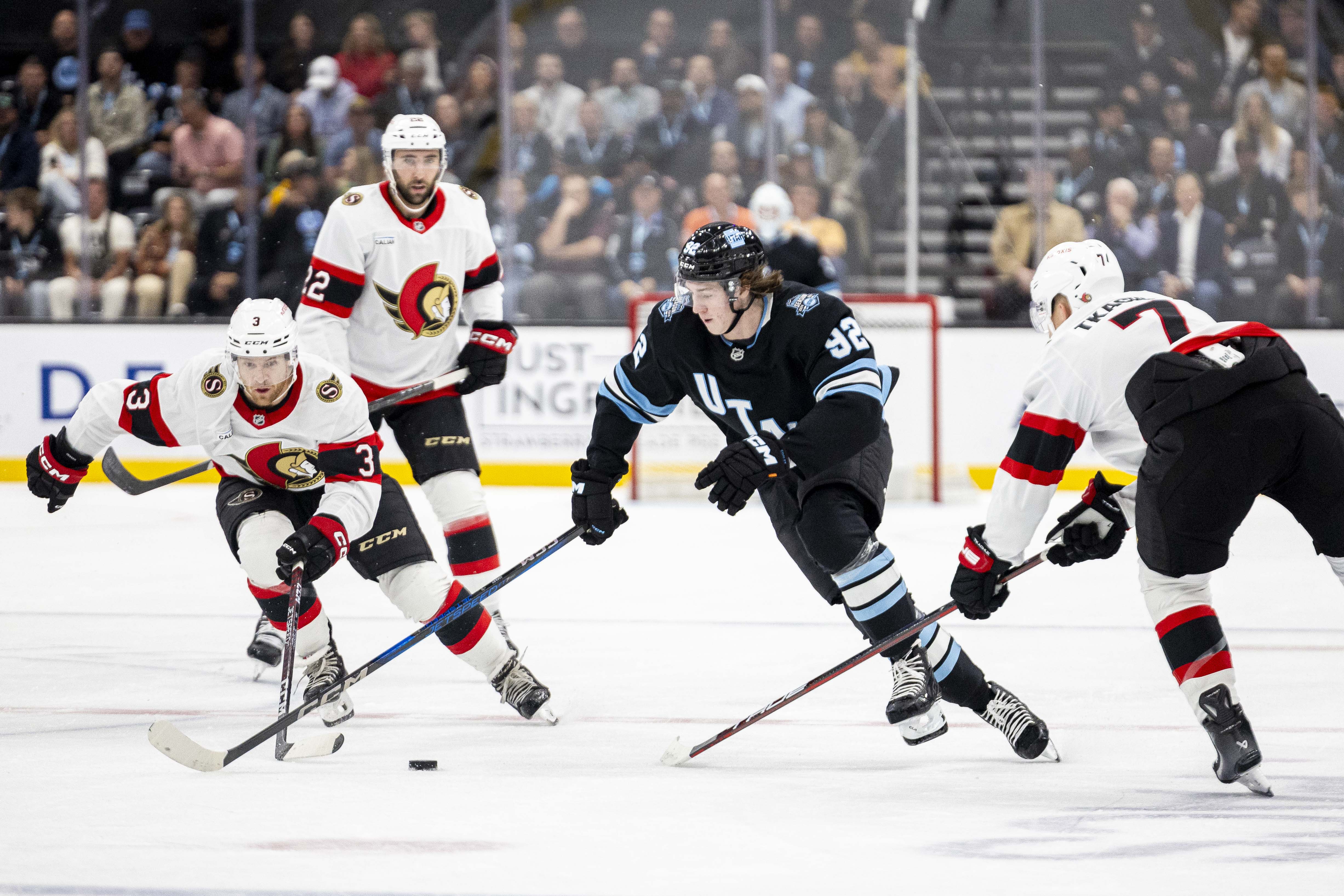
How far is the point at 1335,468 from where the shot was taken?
2.58 meters

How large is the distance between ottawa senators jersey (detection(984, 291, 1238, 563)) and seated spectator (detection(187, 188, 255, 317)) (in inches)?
229

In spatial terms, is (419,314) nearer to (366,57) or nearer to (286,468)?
(286,468)

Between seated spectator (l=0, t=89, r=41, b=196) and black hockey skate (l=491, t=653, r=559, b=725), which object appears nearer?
black hockey skate (l=491, t=653, r=559, b=725)

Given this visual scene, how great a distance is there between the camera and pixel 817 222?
7895mm

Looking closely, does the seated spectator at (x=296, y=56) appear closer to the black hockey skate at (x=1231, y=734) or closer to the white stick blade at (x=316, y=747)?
the white stick blade at (x=316, y=747)

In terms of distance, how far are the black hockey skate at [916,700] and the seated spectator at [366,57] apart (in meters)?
6.14

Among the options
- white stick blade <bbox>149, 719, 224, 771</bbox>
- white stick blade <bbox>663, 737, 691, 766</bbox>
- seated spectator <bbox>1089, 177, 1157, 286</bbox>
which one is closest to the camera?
white stick blade <bbox>149, 719, 224, 771</bbox>

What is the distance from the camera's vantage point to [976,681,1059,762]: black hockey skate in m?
2.95

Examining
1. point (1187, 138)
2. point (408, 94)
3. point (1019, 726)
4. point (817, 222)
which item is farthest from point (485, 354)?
point (1187, 138)

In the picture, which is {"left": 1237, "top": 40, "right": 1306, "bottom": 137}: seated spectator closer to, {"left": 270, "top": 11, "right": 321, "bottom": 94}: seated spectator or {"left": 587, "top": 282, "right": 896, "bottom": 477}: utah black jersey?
{"left": 270, "top": 11, "right": 321, "bottom": 94}: seated spectator

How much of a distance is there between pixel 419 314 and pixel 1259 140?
5263 millimetres

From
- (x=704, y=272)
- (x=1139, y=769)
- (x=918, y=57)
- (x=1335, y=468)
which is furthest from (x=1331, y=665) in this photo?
(x=918, y=57)

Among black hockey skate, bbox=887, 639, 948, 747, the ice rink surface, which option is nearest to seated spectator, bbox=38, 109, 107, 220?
the ice rink surface

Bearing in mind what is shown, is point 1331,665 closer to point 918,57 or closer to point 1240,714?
point 1240,714
